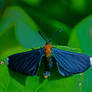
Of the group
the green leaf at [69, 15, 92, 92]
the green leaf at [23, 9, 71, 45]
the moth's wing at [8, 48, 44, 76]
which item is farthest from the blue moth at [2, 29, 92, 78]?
the green leaf at [23, 9, 71, 45]

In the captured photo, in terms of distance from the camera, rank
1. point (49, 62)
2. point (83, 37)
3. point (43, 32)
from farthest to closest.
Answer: point (43, 32), point (83, 37), point (49, 62)

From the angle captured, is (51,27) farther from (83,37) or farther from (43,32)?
(83,37)

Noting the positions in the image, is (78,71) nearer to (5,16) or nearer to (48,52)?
(48,52)

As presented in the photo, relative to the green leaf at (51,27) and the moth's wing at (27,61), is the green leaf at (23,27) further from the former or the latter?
the moth's wing at (27,61)

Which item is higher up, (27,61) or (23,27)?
(23,27)

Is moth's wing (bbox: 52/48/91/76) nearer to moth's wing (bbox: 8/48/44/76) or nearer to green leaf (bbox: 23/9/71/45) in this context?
moth's wing (bbox: 8/48/44/76)

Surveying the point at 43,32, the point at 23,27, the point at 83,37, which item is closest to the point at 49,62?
the point at 83,37
